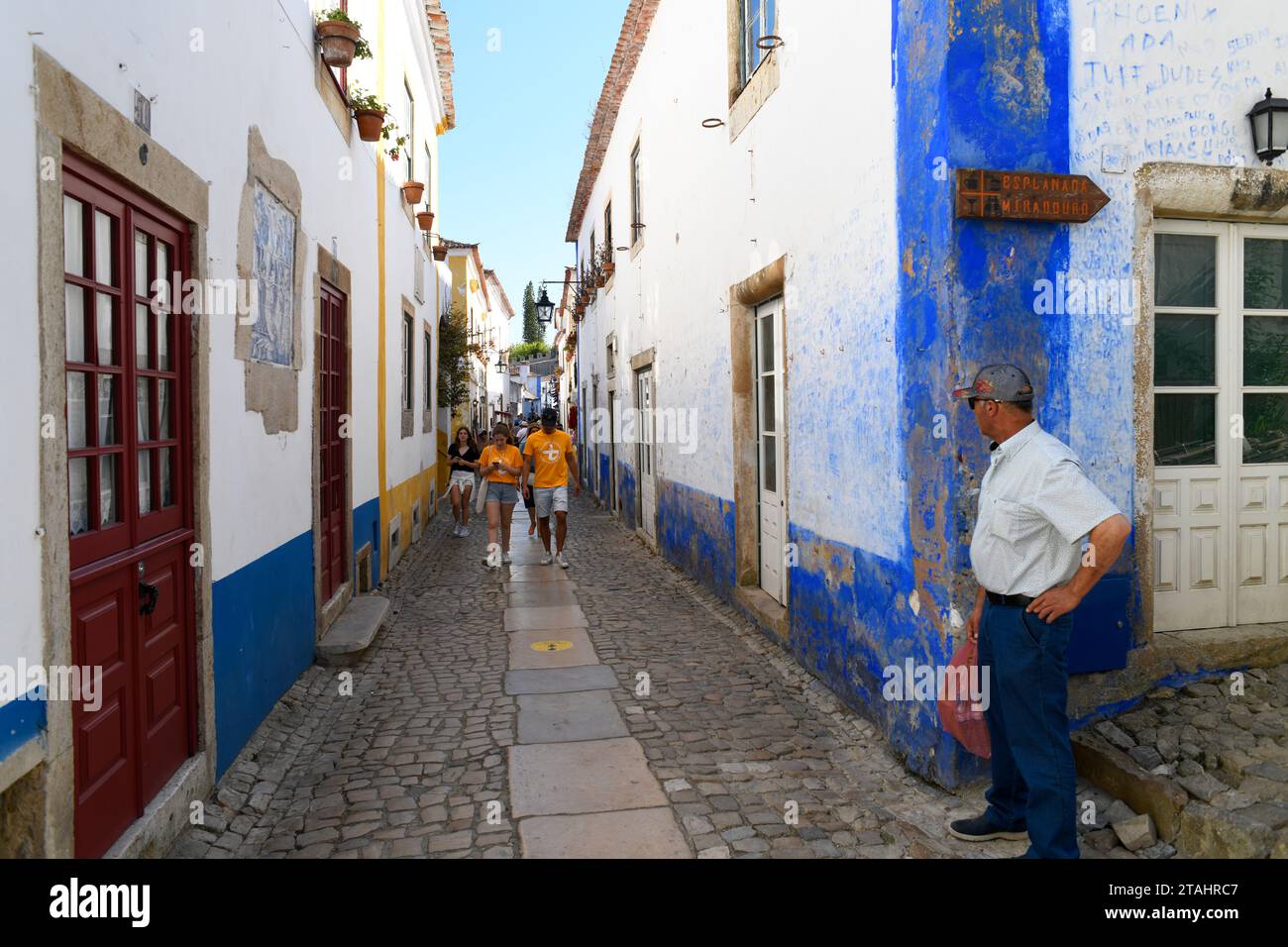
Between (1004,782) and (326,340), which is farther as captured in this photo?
(326,340)

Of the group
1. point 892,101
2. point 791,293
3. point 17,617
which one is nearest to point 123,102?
point 17,617

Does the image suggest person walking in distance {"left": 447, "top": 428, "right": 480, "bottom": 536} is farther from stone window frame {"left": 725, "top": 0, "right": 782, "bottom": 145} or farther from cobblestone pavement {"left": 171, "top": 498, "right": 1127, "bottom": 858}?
stone window frame {"left": 725, "top": 0, "right": 782, "bottom": 145}

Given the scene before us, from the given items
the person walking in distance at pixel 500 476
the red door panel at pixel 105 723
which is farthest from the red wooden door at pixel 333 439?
the red door panel at pixel 105 723

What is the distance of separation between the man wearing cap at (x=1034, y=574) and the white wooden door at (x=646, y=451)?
8.07 metres

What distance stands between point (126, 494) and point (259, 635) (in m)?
1.72

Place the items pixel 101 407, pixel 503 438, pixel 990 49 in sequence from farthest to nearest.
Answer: pixel 503 438, pixel 990 49, pixel 101 407

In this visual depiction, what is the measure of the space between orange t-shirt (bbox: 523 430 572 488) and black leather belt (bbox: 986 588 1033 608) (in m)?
7.08

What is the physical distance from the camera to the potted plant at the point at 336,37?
630 cm

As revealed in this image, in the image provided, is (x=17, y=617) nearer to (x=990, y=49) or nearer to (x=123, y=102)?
(x=123, y=102)

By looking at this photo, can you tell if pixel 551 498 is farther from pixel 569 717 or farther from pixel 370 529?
pixel 569 717

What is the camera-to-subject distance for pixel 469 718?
513cm

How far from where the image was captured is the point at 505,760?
14.6 ft

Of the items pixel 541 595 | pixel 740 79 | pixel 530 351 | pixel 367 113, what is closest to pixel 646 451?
pixel 541 595

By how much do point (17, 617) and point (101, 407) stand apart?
37.0 inches
